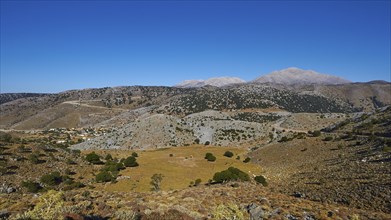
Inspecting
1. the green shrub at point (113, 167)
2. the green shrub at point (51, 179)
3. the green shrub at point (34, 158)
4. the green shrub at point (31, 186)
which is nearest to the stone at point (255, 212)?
the green shrub at point (31, 186)

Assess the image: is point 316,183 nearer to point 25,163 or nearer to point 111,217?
point 111,217

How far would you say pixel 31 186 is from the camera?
32438 millimetres

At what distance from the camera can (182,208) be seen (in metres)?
17.6

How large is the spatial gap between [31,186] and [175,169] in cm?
2407

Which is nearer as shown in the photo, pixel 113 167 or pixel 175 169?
pixel 113 167

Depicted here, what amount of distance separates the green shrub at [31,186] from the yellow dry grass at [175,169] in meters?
6.76

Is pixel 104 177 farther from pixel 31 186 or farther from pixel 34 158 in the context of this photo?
pixel 34 158

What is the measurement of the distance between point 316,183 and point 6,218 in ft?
91.1

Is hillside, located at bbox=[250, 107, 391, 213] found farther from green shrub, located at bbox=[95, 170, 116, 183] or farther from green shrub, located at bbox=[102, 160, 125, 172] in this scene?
green shrub, located at bbox=[102, 160, 125, 172]

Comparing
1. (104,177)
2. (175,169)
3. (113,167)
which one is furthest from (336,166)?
(113,167)

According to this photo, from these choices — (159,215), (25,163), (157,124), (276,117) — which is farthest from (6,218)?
(276,117)

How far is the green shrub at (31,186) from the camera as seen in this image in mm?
32219

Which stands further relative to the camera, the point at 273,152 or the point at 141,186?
the point at 273,152

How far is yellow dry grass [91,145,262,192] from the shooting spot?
40.0 m
